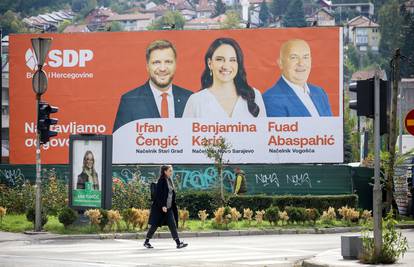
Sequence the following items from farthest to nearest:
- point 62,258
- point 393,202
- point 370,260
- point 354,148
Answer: point 354,148, point 393,202, point 62,258, point 370,260

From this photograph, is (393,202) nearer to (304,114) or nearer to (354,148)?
(304,114)

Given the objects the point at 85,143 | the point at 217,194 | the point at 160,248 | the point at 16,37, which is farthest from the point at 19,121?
the point at 160,248

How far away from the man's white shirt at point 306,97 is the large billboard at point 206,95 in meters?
0.04

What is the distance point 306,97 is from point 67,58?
1057 centimetres

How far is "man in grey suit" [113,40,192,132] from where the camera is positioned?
153 feet

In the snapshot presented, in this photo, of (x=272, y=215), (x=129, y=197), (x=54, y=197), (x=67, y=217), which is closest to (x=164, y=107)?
(x=129, y=197)

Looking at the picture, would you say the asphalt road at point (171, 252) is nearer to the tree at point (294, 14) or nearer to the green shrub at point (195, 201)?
the green shrub at point (195, 201)

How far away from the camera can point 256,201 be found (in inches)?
1320

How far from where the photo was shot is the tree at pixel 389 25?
159625mm

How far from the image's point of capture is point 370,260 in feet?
57.7

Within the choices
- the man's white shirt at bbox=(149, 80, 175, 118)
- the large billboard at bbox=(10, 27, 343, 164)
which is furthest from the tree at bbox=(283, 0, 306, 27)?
the man's white shirt at bbox=(149, 80, 175, 118)

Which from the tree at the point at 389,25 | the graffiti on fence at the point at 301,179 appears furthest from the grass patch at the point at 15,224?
the tree at the point at 389,25

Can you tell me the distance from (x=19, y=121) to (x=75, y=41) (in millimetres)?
4255

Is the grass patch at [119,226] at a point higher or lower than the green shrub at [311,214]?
lower
